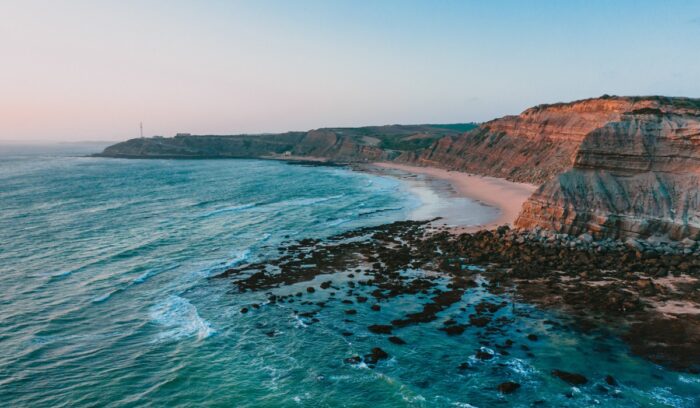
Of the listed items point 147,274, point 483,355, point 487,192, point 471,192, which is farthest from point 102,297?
point 471,192

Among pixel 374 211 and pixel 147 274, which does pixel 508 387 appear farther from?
pixel 374 211

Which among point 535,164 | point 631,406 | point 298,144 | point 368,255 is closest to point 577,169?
point 368,255

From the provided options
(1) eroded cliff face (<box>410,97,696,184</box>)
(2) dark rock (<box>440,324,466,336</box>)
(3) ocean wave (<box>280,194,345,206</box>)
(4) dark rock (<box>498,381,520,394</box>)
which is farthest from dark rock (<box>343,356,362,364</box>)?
(3) ocean wave (<box>280,194,345,206</box>)

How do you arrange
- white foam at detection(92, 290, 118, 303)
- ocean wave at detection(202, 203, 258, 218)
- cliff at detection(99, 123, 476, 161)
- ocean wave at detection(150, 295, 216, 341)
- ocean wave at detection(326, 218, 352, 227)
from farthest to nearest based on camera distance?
cliff at detection(99, 123, 476, 161) → ocean wave at detection(202, 203, 258, 218) → ocean wave at detection(326, 218, 352, 227) → white foam at detection(92, 290, 118, 303) → ocean wave at detection(150, 295, 216, 341)

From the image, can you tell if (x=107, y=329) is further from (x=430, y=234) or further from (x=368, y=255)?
(x=430, y=234)

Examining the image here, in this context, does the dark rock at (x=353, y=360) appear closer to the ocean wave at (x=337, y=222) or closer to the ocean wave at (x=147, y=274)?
the ocean wave at (x=147, y=274)

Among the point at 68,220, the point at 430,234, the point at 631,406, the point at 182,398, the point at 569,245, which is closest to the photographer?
the point at 631,406

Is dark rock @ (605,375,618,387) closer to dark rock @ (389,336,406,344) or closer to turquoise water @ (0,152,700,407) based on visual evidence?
turquoise water @ (0,152,700,407)
